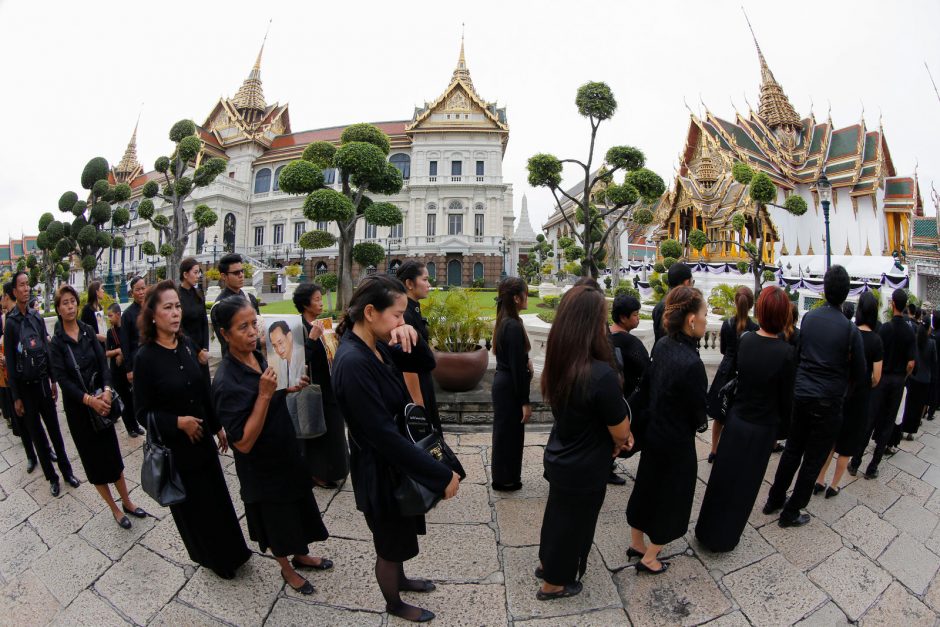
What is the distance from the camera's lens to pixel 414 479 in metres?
1.97

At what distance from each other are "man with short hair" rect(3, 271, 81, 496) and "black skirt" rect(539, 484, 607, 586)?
391 centimetres

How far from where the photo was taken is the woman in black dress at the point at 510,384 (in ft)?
11.3

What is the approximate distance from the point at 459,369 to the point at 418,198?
34.7m

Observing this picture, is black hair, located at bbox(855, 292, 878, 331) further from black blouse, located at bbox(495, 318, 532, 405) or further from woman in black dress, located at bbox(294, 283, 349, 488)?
woman in black dress, located at bbox(294, 283, 349, 488)

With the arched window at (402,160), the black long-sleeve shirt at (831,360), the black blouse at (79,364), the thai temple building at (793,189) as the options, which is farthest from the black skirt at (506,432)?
the arched window at (402,160)

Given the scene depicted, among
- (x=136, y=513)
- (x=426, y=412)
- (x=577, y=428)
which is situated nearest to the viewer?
(x=577, y=428)

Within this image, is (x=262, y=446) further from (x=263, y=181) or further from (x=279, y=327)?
(x=263, y=181)

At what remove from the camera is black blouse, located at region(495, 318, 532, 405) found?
3.43m

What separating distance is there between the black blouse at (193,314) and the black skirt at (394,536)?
9.53 ft

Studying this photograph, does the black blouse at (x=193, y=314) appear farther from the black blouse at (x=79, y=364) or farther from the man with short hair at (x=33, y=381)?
the man with short hair at (x=33, y=381)

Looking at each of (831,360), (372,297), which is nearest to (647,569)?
(831,360)

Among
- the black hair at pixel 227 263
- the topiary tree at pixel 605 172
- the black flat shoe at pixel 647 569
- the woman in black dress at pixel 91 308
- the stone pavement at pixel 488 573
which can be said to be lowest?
the stone pavement at pixel 488 573

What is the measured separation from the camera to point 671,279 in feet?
13.2

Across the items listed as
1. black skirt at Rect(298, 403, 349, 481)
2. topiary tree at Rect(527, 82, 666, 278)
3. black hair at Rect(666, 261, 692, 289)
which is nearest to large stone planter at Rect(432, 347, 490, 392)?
black skirt at Rect(298, 403, 349, 481)
